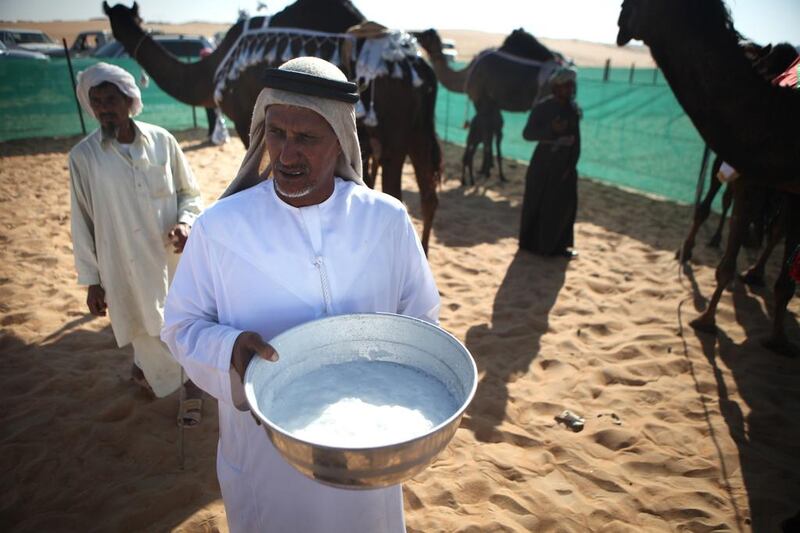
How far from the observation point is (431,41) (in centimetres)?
953

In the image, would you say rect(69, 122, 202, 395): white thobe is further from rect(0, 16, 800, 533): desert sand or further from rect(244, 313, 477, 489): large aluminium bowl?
rect(244, 313, 477, 489): large aluminium bowl

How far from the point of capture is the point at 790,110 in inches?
125

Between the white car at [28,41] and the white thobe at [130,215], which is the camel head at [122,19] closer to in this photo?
the white thobe at [130,215]

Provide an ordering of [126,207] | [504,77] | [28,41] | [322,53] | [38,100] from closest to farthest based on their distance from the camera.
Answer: [126,207]
[322,53]
[504,77]
[38,100]
[28,41]

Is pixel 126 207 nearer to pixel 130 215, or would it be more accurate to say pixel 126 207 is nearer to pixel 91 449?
pixel 130 215

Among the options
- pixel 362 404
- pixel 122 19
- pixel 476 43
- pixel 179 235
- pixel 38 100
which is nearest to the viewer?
pixel 362 404

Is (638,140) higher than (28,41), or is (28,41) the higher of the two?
(28,41)

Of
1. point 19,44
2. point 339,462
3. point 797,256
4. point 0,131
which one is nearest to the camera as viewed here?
point 339,462

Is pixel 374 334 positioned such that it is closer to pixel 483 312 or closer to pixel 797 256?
pixel 797 256

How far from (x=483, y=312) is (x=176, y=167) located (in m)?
2.94

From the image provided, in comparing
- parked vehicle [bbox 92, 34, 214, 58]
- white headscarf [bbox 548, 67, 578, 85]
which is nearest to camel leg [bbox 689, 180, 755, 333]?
white headscarf [bbox 548, 67, 578, 85]

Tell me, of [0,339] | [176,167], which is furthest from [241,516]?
[0,339]

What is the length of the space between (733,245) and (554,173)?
6.99ft

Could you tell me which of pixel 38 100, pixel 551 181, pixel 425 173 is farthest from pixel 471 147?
pixel 38 100
